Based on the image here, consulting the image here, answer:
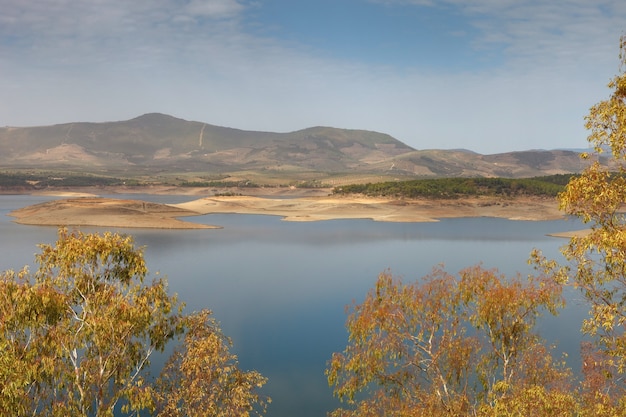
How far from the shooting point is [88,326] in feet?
59.1

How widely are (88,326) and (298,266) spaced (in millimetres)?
51091

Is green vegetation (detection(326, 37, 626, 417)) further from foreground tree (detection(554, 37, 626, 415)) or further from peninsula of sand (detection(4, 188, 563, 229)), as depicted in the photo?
peninsula of sand (detection(4, 188, 563, 229))

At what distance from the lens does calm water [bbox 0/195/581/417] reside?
34.9 meters

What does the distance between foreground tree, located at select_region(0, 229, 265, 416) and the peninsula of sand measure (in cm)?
9215

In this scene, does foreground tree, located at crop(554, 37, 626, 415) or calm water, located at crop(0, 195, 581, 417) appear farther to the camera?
calm water, located at crop(0, 195, 581, 417)

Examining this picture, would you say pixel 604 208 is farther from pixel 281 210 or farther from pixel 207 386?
pixel 281 210

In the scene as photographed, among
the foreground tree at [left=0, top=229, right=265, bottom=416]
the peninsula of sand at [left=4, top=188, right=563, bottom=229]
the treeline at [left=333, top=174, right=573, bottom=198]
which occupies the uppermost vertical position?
the treeline at [left=333, top=174, right=573, bottom=198]

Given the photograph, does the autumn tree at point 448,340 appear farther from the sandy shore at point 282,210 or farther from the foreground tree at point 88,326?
the sandy shore at point 282,210

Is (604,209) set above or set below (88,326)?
above

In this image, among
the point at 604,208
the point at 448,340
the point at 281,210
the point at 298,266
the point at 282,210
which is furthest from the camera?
the point at 282,210

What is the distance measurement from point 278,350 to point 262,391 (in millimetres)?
6527

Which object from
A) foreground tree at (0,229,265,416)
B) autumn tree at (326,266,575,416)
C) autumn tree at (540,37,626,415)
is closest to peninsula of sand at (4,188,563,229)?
foreground tree at (0,229,265,416)

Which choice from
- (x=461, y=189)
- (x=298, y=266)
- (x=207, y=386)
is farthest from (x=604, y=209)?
(x=461, y=189)

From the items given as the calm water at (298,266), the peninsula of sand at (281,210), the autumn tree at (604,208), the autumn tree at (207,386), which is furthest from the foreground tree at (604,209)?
the peninsula of sand at (281,210)
